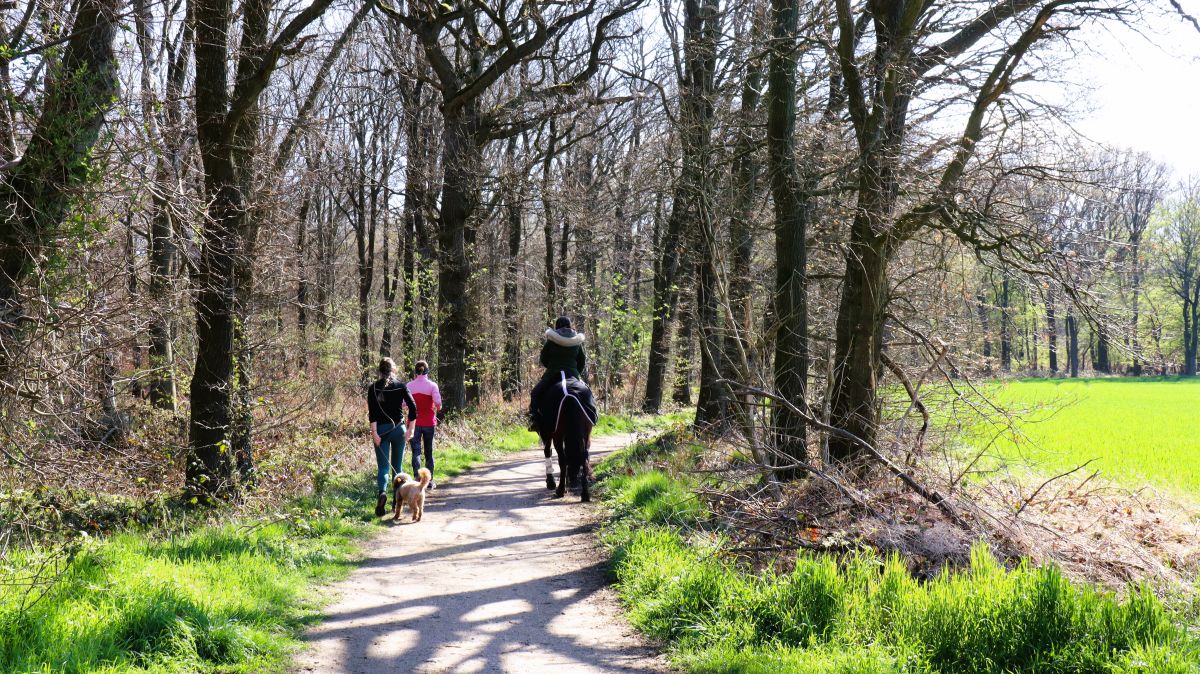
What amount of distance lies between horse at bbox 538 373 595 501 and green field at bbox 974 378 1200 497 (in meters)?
4.95

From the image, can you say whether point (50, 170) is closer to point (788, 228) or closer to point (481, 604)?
point (481, 604)

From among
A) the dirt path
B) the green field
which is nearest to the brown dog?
the dirt path

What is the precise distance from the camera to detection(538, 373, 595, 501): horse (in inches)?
446

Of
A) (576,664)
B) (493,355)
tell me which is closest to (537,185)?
(493,355)

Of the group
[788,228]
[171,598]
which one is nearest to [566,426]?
[788,228]

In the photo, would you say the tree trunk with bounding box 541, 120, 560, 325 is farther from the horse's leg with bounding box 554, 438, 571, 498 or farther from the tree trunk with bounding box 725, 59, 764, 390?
the horse's leg with bounding box 554, 438, 571, 498

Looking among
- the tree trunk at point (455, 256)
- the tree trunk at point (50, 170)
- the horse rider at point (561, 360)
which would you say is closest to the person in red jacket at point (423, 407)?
the horse rider at point (561, 360)

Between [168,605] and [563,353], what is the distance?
696 cm

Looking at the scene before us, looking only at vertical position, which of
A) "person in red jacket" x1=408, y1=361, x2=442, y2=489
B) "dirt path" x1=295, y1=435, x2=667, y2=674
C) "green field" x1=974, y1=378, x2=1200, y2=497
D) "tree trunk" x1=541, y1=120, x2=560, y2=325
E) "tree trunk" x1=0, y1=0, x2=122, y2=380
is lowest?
"dirt path" x1=295, y1=435, x2=667, y2=674

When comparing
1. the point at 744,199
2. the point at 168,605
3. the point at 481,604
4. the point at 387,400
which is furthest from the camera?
the point at 744,199

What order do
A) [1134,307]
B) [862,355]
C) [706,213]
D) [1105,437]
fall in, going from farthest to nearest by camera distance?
[1105,437]
[706,213]
[862,355]
[1134,307]

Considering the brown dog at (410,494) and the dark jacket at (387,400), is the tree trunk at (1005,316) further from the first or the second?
the dark jacket at (387,400)

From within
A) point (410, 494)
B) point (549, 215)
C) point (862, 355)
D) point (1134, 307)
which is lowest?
point (410, 494)

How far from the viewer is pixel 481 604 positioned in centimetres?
691
